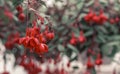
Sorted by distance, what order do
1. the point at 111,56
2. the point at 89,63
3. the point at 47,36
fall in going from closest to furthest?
the point at 47,36, the point at 89,63, the point at 111,56

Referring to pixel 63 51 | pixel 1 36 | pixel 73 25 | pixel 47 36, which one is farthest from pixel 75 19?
pixel 47 36

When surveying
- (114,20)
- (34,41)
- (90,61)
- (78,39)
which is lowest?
(34,41)

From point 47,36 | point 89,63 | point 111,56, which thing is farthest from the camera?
point 111,56

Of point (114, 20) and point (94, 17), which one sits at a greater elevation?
point (114, 20)

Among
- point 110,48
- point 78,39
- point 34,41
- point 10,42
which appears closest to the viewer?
point 34,41

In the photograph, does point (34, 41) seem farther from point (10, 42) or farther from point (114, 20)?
point (114, 20)

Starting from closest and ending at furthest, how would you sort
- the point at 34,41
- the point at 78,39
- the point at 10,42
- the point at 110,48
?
the point at 34,41, the point at 10,42, the point at 78,39, the point at 110,48

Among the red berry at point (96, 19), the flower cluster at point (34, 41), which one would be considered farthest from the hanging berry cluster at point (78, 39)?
the flower cluster at point (34, 41)

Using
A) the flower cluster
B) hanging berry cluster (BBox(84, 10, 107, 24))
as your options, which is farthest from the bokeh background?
the flower cluster

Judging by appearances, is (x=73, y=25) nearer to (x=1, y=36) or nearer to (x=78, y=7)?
(x=78, y=7)

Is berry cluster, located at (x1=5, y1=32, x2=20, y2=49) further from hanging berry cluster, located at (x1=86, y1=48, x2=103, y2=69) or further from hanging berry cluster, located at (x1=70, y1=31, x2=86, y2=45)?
hanging berry cluster, located at (x1=86, y1=48, x2=103, y2=69)

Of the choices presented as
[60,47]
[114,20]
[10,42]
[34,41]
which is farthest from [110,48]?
[34,41]
